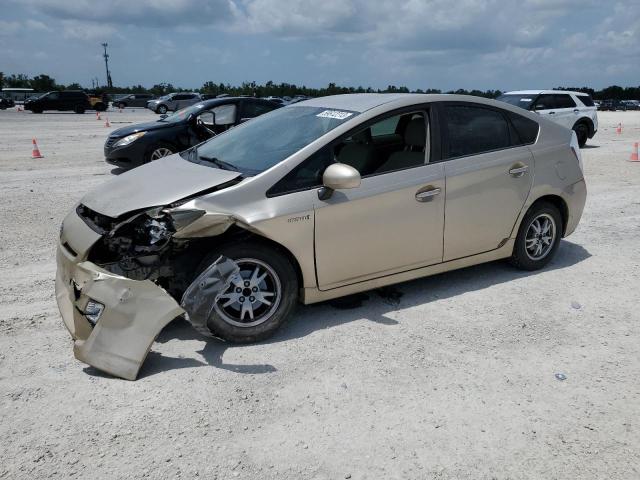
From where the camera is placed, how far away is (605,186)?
10133mm

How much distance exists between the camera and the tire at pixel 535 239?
529 cm

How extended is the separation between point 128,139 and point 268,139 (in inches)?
288

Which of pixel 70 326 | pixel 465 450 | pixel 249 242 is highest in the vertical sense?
pixel 249 242

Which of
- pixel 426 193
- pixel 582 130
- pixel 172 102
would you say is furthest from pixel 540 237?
pixel 172 102

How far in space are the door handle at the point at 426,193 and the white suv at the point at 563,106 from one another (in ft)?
40.0

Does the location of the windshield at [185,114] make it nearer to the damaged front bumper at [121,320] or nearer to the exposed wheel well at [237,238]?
the exposed wheel well at [237,238]

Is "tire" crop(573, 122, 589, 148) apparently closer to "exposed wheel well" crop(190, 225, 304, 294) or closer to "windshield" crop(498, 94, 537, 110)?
"windshield" crop(498, 94, 537, 110)

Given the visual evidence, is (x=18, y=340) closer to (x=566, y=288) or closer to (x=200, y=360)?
(x=200, y=360)

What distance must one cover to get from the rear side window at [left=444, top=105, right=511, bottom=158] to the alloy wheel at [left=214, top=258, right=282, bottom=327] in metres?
1.92

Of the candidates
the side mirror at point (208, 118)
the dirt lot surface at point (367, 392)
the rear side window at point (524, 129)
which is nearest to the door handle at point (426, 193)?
the dirt lot surface at point (367, 392)

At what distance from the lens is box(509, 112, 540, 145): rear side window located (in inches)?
206

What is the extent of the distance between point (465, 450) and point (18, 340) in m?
3.19

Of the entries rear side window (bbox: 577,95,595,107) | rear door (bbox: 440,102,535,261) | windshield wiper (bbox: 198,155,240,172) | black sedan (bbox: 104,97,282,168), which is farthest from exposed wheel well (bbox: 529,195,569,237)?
rear side window (bbox: 577,95,595,107)

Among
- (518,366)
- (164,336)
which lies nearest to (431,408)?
(518,366)
